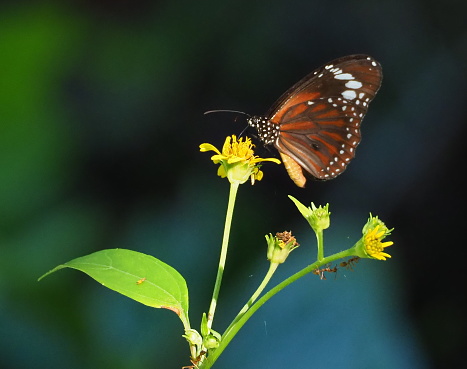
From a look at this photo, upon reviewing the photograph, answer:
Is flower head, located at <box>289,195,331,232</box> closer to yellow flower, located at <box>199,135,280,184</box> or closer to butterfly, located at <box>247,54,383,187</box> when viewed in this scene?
yellow flower, located at <box>199,135,280,184</box>

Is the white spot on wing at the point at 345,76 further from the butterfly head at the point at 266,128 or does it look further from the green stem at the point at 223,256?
the green stem at the point at 223,256

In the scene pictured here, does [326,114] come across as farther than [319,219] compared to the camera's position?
Yes

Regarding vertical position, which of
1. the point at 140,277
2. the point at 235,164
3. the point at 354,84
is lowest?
the point at 140,277

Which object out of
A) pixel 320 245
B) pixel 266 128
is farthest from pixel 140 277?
pixel 266 128

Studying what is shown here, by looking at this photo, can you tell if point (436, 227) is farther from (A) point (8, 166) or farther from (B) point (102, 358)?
(A) point (8, 166)

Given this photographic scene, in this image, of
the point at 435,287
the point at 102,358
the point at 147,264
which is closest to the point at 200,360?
the point at 147,264

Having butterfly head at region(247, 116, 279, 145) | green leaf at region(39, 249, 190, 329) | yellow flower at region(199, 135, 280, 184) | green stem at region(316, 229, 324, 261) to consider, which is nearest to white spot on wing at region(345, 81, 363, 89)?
butterfly head at region(247, 116, 279, 145)

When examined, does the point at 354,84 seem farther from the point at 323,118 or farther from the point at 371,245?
the point at 371,245
